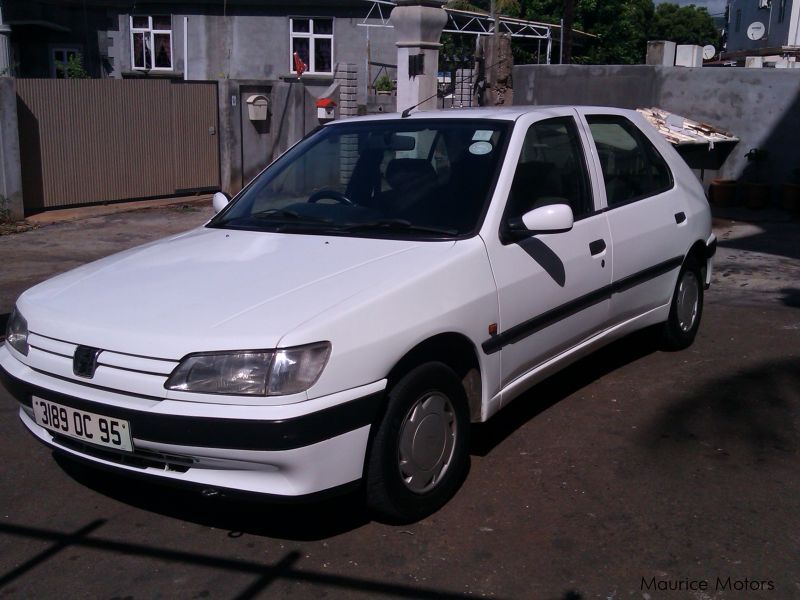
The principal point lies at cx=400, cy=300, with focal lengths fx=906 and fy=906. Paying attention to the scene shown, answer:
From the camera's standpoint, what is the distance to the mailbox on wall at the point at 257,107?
50.2 feet

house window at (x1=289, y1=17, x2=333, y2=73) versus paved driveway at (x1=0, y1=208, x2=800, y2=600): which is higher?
house window at (x1=289, y1=17, x2=333, y2=73)

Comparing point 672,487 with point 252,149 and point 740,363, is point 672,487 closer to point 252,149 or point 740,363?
point 740,363

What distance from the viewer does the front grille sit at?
11.4 feet

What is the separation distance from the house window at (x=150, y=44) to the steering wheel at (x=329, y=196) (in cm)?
2199

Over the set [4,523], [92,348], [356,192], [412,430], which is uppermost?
[356,192]

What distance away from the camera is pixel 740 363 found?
618 cm

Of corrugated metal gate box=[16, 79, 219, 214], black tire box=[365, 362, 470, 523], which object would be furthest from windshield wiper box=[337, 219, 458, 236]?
corrugated metal gate box=[16, 79, 219, 214]

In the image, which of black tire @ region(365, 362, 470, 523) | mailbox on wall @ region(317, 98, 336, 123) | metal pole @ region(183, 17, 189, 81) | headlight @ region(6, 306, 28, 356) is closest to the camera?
black tire @ region(365, 362, 470, 523)

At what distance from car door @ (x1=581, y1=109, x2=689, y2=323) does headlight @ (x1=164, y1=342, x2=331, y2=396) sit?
242 cm

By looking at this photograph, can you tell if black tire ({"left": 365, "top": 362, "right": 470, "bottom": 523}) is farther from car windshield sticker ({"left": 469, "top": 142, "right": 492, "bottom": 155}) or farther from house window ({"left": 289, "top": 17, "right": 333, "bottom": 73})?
house window ({"left": 289, "top": 17, "right": 333, "bottom": 73})

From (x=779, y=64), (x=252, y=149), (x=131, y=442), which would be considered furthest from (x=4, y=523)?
(x=779, y=64)

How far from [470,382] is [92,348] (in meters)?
1.67

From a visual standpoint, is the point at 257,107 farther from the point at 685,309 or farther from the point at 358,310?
the point at 358,310

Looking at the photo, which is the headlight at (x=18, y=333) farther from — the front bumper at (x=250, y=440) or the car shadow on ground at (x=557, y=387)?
the car shadow on ground at (x=557, y=387)
